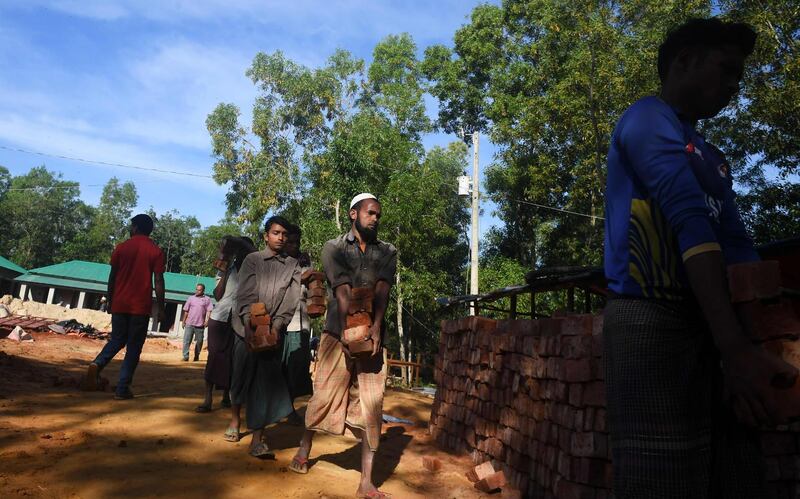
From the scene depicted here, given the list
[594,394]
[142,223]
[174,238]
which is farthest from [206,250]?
[594,394]

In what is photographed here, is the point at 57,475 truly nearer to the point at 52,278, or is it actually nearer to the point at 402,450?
the point at 402,450

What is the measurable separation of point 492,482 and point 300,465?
152 centimetres

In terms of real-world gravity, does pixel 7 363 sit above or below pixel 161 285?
below

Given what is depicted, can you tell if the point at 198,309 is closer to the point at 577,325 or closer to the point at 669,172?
the point at 577,325

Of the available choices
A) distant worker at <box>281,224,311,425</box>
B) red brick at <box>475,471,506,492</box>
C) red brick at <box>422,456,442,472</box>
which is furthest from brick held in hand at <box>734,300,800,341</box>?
distant worker at <box>281,224,311,425</box>

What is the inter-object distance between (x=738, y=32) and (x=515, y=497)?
3.71 metres

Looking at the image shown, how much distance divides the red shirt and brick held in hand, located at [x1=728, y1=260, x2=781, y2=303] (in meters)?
6.35

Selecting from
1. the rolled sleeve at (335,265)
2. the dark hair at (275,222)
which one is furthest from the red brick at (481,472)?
the dark hair at (275,222)

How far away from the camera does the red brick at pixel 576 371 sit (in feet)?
13.0

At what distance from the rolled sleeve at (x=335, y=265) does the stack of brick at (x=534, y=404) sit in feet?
5.55

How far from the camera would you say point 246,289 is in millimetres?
5031

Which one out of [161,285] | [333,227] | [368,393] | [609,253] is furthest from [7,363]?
[333,227]

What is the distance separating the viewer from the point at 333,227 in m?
24.5

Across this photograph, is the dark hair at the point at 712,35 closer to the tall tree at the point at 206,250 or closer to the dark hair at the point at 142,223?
the dark hair at the point at 142,223
